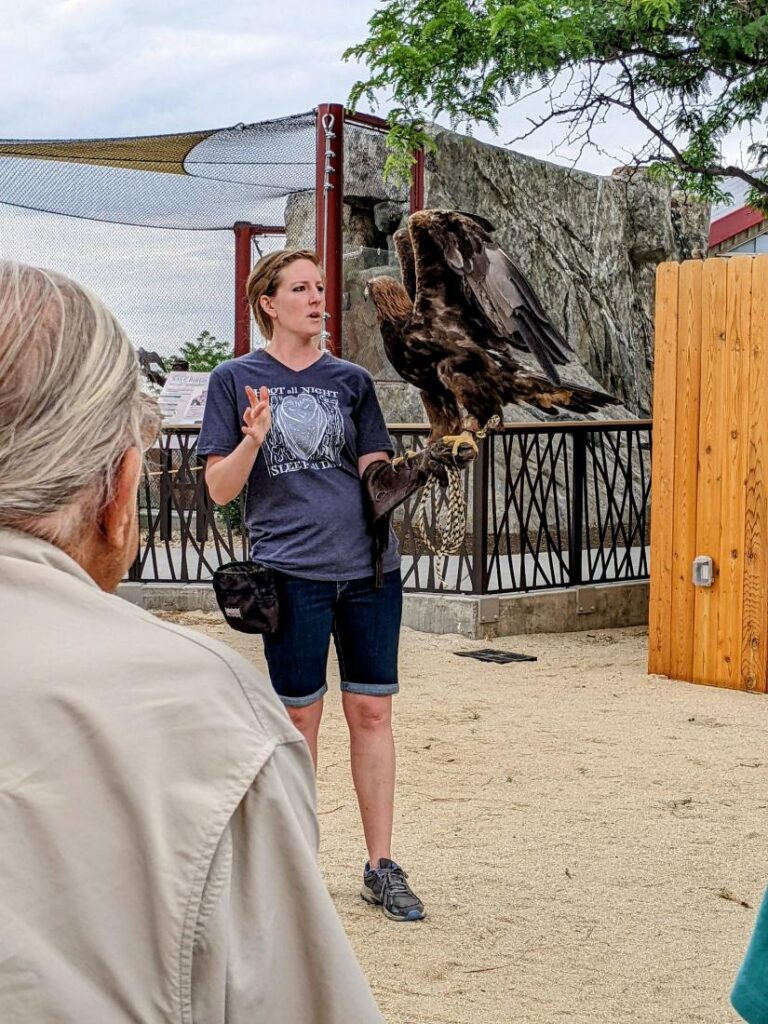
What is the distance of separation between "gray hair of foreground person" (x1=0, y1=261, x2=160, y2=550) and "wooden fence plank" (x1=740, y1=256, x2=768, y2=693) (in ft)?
19.1

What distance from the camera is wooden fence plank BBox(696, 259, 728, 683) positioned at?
21.8 feet

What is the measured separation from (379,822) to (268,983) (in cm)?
258

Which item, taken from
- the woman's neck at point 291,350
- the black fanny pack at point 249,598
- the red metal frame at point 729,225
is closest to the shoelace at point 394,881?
the black fanny pack at point 249,598

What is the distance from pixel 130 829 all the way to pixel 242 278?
8507 millimetres

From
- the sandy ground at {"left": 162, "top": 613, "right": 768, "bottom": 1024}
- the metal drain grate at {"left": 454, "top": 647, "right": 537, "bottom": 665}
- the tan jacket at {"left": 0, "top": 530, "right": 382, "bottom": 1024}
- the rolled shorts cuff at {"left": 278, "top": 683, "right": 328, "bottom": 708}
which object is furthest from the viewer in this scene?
the metal drain grate at {"left": 454, "top": 647, "right": 537, "bottom": 665}

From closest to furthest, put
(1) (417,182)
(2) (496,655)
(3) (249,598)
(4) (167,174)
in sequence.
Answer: (3) (249,598) < (2) (496,655) < (1) (417,182) < (4) (167,174)

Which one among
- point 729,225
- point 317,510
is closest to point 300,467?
point 317,510

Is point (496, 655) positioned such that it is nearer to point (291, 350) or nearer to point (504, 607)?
point (504, 607)

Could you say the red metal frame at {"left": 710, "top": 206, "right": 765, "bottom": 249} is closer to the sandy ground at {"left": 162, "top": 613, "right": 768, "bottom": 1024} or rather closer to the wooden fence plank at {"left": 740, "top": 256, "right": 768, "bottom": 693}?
the wooden fence plank at {"left": 740, "top": 256, "right": 768, "bottom": 693}

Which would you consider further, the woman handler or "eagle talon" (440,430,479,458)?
"eagle talon" (440,430,479,458)

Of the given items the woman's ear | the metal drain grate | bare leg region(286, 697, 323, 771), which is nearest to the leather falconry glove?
bare leg region(286, 697, 323, 771)

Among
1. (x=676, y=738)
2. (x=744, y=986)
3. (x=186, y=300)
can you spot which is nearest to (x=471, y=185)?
(x=186, y=300)

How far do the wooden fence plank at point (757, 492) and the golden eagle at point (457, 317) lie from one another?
2402 mm

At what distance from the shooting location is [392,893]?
3496 mm
